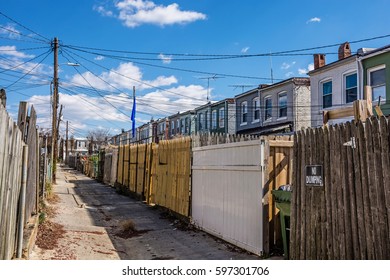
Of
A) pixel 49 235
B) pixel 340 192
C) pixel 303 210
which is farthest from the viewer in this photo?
pixel 49 235

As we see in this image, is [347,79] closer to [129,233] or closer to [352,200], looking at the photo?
[129,233]

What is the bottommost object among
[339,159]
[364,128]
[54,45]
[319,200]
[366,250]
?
[366,250]

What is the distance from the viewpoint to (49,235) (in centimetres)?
890

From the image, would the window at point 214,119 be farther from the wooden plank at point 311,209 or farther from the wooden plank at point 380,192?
the wooden plank at point 380,192

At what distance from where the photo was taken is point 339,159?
18.0 ft

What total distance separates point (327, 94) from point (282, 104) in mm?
4766

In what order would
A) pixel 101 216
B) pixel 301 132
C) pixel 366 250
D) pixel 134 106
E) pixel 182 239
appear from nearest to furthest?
pixel 366 250 < pixel 301 132 < pixel 182 239 < pixel 101 216 < pixel 134 106

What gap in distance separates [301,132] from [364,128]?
4.60 feet

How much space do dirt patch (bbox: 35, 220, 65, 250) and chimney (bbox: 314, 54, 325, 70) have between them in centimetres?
1878

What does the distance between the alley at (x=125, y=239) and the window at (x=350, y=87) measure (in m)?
12.4

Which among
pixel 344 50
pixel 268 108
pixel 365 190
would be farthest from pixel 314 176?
pixel 268 108

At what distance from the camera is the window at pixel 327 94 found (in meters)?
22.9

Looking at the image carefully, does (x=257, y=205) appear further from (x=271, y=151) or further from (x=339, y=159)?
(x=339, y=159)
